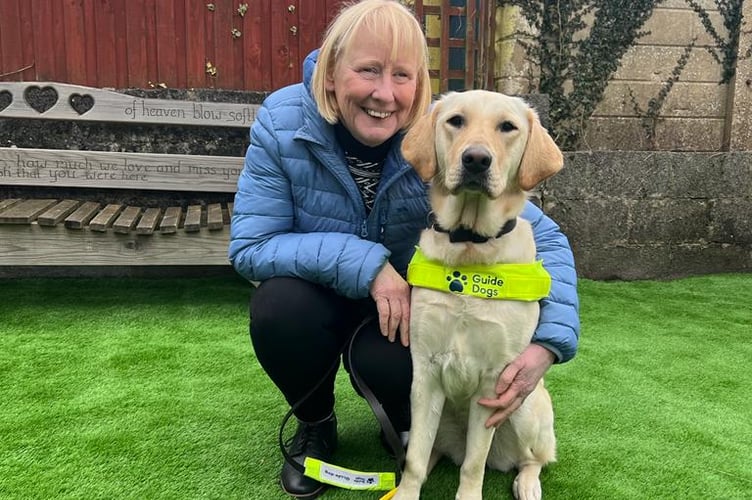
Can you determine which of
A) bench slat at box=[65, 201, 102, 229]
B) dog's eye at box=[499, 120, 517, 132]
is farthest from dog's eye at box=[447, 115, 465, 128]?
bench slat at box=[65, 201, 102, 229]

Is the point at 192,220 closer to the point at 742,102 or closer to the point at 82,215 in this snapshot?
the point at 82,215

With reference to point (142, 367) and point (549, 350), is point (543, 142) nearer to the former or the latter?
point (549, 350)

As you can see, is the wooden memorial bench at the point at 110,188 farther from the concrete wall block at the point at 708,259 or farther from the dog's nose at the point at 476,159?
the concrete wall block at the point at 708,259

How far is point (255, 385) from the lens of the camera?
97.2 inches

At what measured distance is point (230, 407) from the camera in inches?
88.7

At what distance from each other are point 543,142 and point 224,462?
139 cm

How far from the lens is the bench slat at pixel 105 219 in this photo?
314 cm

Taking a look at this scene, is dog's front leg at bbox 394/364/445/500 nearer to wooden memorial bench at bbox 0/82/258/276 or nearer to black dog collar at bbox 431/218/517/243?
black dog collar at bbox 431/218/517/243

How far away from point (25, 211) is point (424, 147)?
2683 millimetres

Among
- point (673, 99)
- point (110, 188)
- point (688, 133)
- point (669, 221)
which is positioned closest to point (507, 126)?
point (110, 188)

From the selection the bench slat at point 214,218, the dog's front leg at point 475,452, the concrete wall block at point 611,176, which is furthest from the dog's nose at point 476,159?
the concrete wall block at point 611,176

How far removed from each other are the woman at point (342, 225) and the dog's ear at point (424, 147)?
0.16m

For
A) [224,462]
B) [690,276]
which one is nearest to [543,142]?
[224,462]

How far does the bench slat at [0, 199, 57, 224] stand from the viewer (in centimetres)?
306
